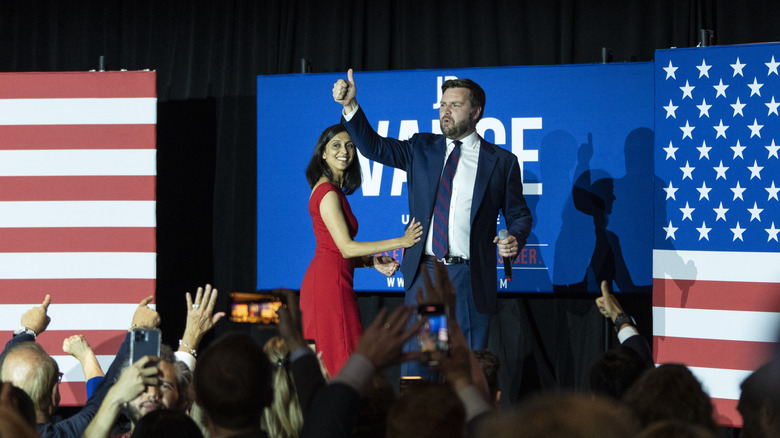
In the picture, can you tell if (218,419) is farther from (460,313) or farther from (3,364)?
(460,313)

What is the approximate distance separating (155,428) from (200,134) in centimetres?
436

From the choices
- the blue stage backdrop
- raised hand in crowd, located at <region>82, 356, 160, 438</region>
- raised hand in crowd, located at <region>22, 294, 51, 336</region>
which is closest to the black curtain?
the blue stage backdrop

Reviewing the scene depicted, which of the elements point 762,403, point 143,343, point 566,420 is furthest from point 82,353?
point 566,420

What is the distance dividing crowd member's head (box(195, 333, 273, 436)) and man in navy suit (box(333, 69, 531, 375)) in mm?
2365

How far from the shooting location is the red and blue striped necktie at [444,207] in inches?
158

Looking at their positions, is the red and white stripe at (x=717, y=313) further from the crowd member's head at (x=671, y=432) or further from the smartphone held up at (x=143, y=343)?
the crowd member's head at (x=671, y=432)

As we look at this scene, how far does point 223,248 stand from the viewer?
5758mm

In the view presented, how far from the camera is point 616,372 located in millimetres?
2328

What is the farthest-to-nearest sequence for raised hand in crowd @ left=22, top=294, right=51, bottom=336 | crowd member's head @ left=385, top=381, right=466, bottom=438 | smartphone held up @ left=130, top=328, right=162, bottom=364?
raised hand in crowd @ left=22, top=294, right=51, bottom=336, smartphone held up @ left=130, top=328, right=162, bottom=364, crowd member's head @ left=385, top=381, right=466, bottom=438

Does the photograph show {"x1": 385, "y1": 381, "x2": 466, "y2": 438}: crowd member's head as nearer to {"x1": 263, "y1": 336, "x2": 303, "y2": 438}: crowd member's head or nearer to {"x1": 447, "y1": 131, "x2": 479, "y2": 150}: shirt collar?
{"x1": 263, "y1": 336, "x2": 303, "y2": 438}: crowd member's head

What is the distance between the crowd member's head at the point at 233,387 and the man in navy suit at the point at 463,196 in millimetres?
2365

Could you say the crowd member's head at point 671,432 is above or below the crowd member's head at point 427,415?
above

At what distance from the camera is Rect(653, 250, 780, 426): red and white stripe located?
14.1 feet

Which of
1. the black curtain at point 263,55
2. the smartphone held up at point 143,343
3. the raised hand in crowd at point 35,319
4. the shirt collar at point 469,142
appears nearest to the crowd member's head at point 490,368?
the smartphone held up at point 143,343
